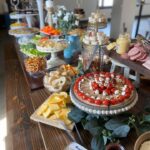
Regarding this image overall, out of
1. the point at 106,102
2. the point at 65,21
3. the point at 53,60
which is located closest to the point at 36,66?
the point at 53,60

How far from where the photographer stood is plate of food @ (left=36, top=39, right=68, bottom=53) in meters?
1.20

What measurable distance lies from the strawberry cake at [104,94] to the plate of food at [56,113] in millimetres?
107

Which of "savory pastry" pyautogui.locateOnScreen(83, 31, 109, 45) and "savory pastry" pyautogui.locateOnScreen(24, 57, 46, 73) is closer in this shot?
"savory pastry" pyautogui.locateOnScreen(83, 31, 109, 45)

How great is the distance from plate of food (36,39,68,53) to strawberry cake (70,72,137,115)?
422 millimetres

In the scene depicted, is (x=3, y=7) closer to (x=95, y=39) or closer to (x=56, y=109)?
(x=95, y=39)

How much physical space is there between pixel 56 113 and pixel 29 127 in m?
0.12

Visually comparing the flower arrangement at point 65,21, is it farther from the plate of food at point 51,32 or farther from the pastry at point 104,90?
the pastry at point 104,90

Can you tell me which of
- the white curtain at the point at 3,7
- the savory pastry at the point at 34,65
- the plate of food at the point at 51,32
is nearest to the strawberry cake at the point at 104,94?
the savory pastry at the point at 34,65

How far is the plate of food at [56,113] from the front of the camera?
0.78 meters

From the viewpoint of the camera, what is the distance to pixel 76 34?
55.3 inches

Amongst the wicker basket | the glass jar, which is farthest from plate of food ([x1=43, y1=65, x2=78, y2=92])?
the wicker basket

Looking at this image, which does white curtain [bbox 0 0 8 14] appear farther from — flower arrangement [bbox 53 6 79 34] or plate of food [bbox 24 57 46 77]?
plate of food [bbox 24 57 46 77]

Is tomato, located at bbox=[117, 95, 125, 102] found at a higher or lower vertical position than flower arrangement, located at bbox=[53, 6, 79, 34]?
lower

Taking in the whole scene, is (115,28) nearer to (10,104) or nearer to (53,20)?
(53,20)
